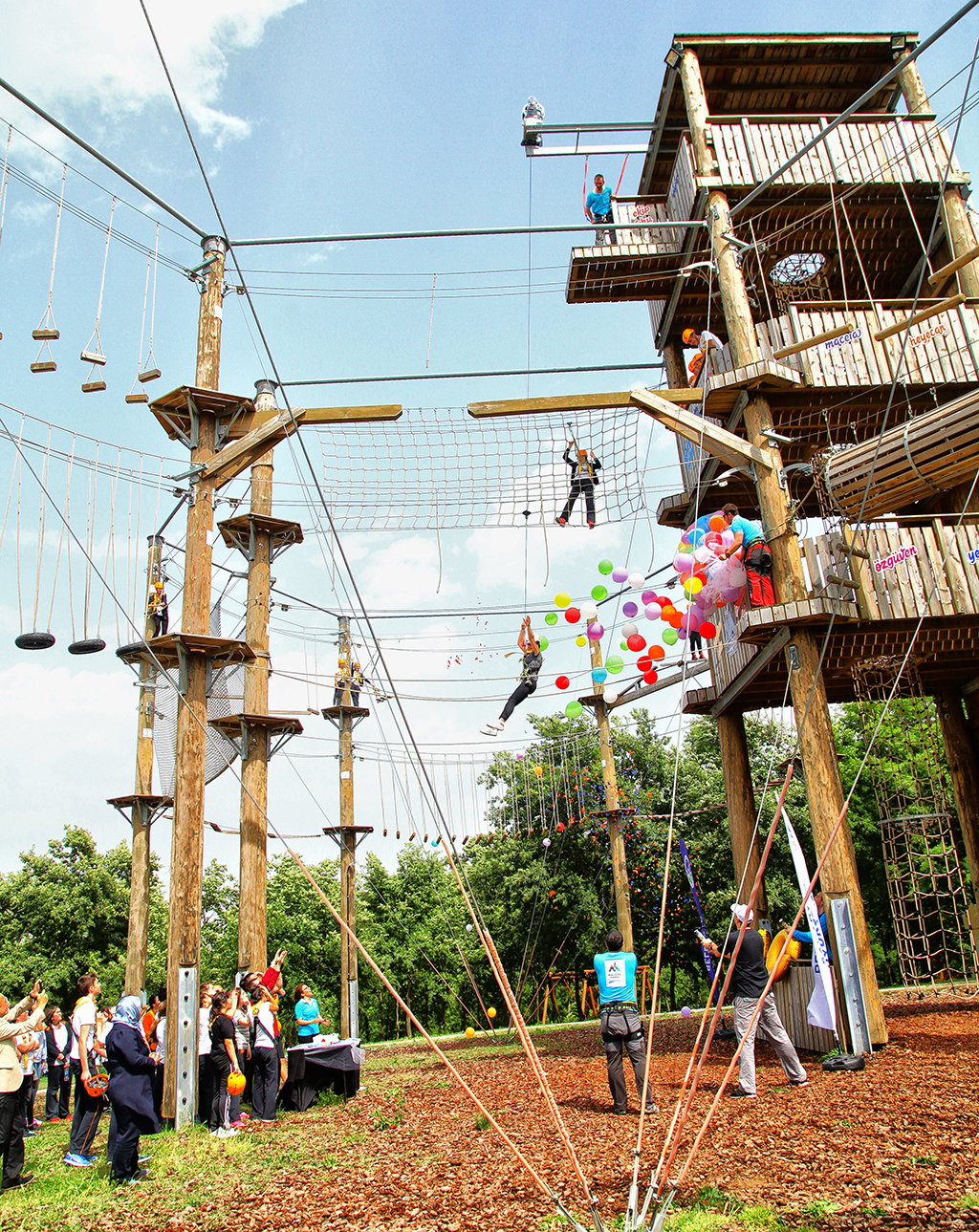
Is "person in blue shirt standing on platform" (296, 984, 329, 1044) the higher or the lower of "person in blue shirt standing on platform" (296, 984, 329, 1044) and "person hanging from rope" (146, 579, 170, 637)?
the lower

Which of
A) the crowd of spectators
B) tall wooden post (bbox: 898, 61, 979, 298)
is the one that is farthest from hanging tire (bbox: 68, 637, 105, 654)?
tall wooden post (bbox: 898, 61, 979, 298)

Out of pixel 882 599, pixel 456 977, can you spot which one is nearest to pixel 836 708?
pixel 456 977

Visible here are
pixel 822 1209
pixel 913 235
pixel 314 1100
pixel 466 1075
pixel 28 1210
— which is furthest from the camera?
pixel 913 235

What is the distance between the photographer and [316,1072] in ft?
33.6

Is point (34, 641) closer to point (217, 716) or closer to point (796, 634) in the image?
point (217, 716)

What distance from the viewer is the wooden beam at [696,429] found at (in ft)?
37.1

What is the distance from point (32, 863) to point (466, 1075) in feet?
98.3

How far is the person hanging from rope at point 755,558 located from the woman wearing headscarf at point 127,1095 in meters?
8.02

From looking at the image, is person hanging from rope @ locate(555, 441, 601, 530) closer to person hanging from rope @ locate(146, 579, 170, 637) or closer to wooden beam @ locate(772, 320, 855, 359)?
wooden beam @ locate(772, 320, 855, 359)

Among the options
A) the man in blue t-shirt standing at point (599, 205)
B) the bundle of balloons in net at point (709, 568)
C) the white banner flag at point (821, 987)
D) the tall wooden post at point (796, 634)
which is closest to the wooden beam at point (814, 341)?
the tall wooden post at point (796, 634)

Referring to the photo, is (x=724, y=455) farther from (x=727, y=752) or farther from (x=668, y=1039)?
(x=668, y=1039)

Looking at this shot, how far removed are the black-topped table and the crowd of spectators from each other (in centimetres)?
18

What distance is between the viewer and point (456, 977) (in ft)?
132

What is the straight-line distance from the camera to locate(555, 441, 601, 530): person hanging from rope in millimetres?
11931
